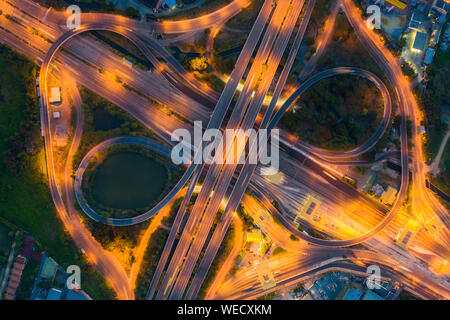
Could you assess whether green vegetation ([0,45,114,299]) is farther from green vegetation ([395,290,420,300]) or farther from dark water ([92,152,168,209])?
green vegetation ([395,290,420,300])

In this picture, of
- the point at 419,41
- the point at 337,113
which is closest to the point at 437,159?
the point at 337,113

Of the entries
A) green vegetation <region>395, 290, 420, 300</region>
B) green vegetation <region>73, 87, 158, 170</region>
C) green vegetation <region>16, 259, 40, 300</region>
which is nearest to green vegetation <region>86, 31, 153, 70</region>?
green vegetation <region>73, 87, 158, 170</region>

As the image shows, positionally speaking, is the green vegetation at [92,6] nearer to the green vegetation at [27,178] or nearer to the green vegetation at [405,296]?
the green vegetation at [27,178]

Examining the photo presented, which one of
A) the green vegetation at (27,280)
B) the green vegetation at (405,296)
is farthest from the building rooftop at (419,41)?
the green vegetation at (27,280)

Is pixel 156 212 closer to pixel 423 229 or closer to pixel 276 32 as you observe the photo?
pixel 276 32

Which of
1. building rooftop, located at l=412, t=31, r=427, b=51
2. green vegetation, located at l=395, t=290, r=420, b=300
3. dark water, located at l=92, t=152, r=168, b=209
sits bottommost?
green vegetation, located at l=395, t=290, r=420, b=300

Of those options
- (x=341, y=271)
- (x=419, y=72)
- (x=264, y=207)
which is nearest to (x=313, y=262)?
(x=341, y=271)
